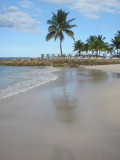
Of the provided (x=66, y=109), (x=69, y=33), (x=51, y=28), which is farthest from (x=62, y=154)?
(x=51, y=28)

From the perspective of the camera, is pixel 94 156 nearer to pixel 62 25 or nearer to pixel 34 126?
pixel 34 126

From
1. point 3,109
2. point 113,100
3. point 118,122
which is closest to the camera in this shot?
point 118,122

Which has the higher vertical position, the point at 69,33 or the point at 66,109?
the point at 69,33

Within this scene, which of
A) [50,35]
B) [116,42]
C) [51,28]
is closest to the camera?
[51,28]

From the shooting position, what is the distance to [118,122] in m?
4.00

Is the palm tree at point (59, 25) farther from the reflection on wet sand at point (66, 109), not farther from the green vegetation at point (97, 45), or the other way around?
the reflection on wet sand at point (66, 109)

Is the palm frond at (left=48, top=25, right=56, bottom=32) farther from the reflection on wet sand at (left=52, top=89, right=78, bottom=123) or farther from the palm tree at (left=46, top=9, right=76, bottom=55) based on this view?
the reflection on wet sand at (left=52, top=89, right=78, bottom=123)

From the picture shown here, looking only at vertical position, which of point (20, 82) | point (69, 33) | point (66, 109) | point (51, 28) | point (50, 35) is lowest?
point (20, 82)

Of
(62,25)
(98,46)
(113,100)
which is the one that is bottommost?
(113,100)

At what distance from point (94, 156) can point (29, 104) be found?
3412mm

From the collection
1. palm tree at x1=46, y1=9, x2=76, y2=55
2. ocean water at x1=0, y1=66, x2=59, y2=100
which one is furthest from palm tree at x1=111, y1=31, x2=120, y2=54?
ocean water at x1=0, y1=66, x2=59, y2=100

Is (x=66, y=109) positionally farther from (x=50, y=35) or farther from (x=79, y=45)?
(x=79, y=45)

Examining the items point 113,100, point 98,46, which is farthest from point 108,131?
point 98,46

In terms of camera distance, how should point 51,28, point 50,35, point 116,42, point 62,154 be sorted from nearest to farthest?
1. point 62,154
2. point 51,28
3. point 50,35
4. point 116,42
